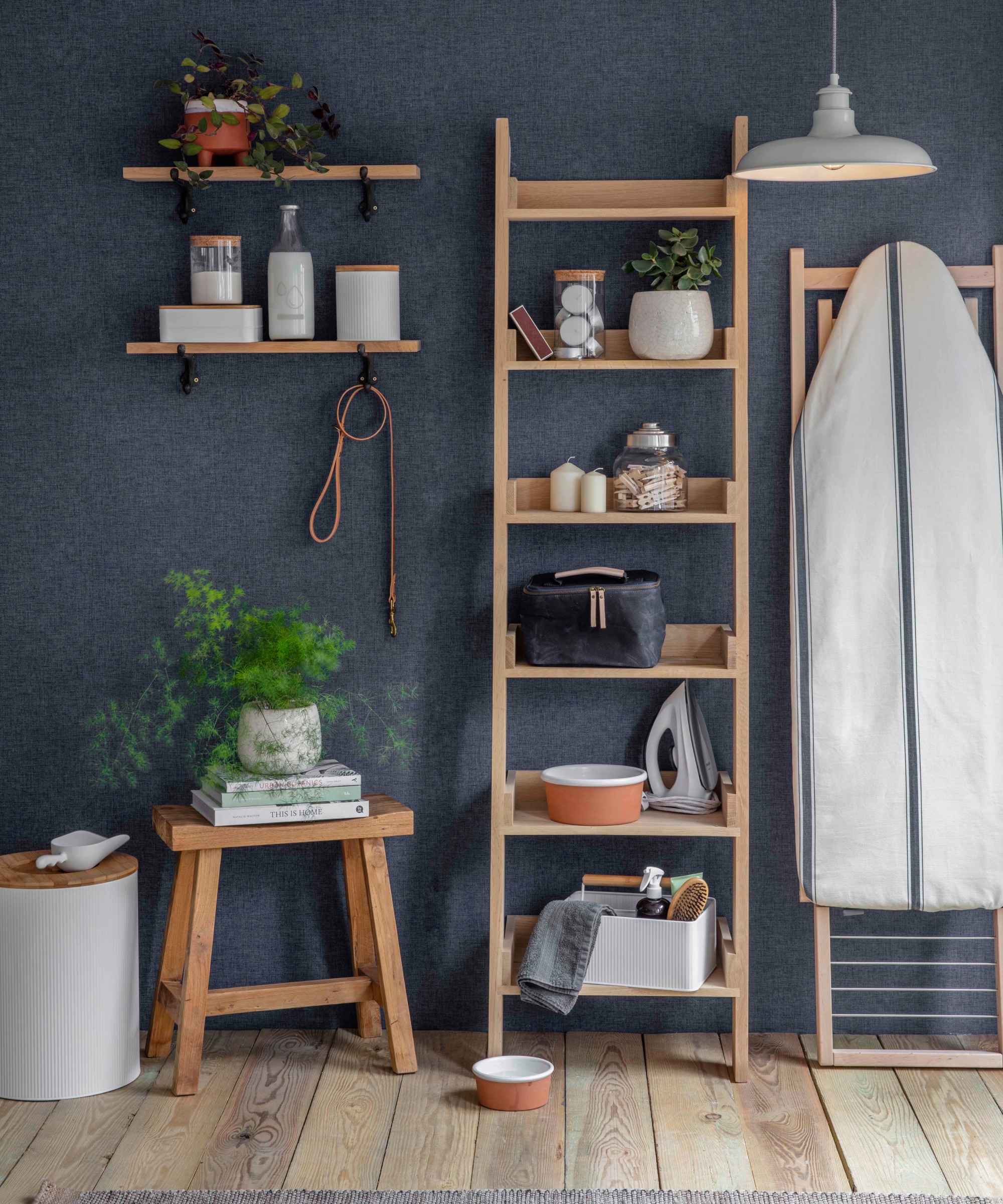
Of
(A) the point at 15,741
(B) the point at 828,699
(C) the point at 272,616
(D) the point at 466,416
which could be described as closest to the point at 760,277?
(D) the point at 466,416

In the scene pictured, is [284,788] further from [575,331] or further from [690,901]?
[575,331]

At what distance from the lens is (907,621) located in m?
2.75

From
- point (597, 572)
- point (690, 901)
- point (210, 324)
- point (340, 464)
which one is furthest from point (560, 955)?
point (210, 324)

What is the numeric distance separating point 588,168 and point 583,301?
35 cm

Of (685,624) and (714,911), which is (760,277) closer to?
(685,624)

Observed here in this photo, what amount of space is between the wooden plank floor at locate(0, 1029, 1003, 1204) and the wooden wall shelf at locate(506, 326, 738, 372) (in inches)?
60.4

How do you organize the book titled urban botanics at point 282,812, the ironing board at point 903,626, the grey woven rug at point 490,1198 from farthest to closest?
1. the ironing board at point 903,626
2. the book titled urban botanics at point 282,812
3. the grey woven rug at point 490,1198

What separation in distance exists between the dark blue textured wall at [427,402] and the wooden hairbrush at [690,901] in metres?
0.29

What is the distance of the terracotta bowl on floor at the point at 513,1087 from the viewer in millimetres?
2527

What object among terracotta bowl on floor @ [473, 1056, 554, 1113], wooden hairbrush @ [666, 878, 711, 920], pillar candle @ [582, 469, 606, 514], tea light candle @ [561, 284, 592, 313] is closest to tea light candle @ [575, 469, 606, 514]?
pillar candle @ [582, 469, 606, 514]

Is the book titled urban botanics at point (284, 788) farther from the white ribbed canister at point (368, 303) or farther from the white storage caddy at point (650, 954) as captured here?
the white ribbed canister at point (368, 303)

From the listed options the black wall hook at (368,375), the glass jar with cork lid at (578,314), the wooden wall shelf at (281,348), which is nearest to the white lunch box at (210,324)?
the wooden wall shelf at (281,348)

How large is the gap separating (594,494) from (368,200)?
855 mm

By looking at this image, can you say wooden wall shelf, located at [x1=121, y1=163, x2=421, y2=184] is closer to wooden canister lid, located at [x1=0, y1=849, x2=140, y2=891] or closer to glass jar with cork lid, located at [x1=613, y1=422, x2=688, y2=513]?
glass jar with cork lid, located at [x1=613, y1=422, x2=688, y2=513]
